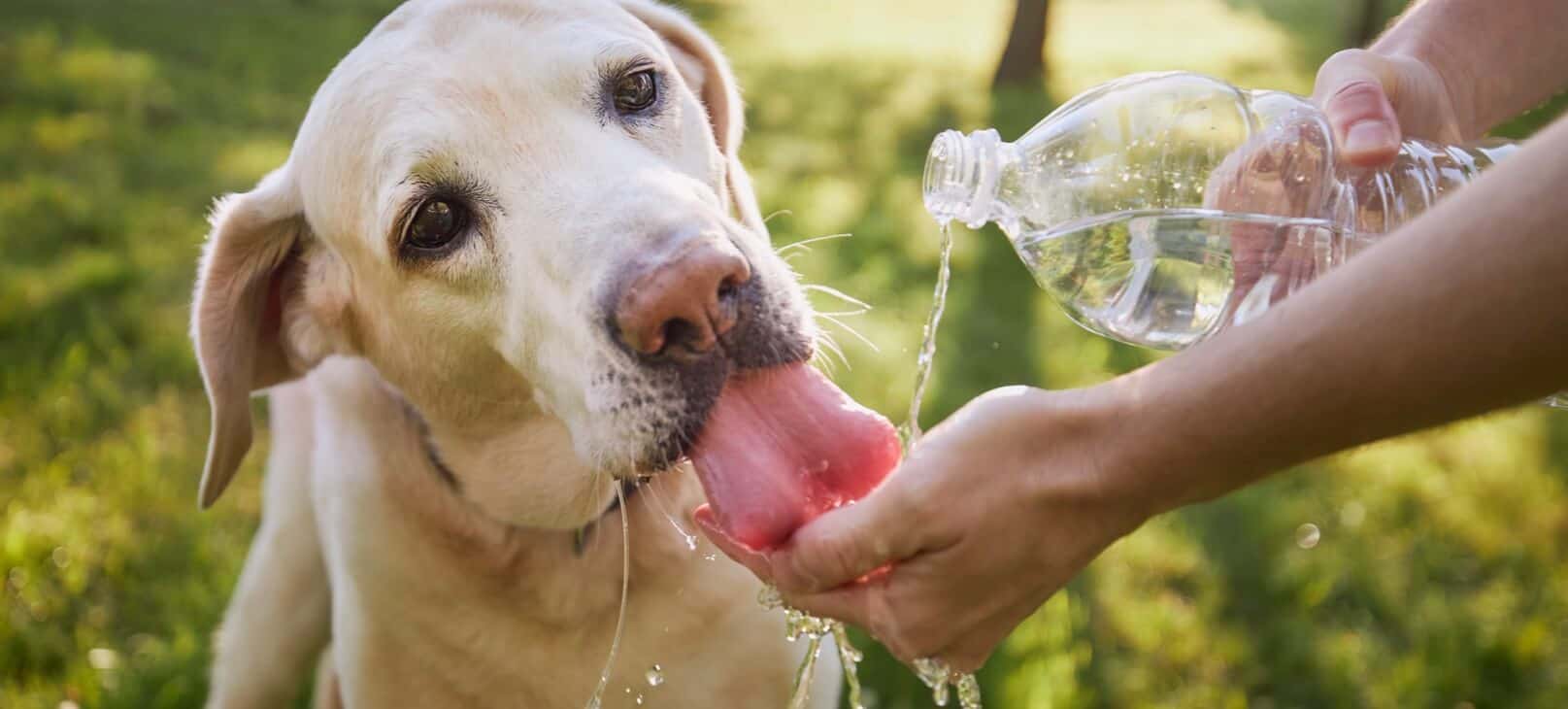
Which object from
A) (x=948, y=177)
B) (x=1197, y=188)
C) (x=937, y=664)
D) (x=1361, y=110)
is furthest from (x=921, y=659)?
(x=1361, y=110)

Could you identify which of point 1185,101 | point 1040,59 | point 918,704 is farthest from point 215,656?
point 1040,59

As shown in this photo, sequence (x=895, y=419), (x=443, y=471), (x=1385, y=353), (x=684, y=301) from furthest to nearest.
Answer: (x=895, y=419)
(x=443, y=471)
(x=684, y=301)
(x=1385, y=353)

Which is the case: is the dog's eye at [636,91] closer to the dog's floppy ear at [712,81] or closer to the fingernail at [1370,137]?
the dog's floppy ear at [712,81]

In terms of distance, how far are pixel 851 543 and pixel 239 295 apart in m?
1.44

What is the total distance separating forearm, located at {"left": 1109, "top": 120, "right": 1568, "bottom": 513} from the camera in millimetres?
1158

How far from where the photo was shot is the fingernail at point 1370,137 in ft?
6.39

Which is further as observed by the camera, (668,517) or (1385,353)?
(668,517)

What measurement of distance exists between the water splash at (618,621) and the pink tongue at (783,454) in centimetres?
59

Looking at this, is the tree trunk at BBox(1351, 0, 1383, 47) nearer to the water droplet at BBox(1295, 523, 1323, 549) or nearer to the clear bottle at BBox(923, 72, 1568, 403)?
the water droplet at BBox(1295, 523, 1323, 549)

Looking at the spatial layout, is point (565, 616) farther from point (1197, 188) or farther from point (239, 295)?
point (1197, 188)

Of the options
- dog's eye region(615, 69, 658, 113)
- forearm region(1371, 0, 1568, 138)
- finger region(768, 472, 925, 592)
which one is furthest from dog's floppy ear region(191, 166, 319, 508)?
forearm region(1371, 0, 1568, 138)

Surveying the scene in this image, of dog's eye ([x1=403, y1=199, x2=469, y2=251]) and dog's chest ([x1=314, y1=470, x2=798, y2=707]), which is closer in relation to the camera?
dog's eye ([x1=403, y1=199, x2=469, y2=251])

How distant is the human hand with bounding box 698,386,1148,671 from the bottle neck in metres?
0.55

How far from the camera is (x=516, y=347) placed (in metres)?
2.05
